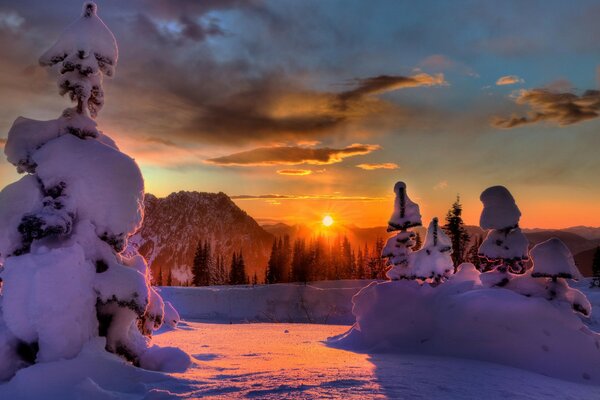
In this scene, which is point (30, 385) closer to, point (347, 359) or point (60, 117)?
point (60, 117)

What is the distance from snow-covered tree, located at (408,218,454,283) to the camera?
2150cm

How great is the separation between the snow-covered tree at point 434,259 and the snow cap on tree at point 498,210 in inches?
217

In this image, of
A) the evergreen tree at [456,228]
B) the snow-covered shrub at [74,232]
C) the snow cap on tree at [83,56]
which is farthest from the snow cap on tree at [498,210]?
the evergreen tree at [456,228]

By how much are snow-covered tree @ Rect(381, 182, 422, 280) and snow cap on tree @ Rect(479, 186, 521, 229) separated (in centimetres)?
545

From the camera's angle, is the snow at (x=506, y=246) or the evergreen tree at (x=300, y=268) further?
the evergreen tree at (x=300, y=268)

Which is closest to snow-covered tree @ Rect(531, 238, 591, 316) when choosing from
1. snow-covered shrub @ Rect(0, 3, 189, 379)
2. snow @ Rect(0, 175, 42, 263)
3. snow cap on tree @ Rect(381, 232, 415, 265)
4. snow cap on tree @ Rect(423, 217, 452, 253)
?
snow cap on tree @ Rect(423, 217, 452, 253)

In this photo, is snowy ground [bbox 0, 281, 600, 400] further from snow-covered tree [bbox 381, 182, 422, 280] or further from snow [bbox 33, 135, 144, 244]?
snow-covered tree [bbox 381, 182, 422, 280]

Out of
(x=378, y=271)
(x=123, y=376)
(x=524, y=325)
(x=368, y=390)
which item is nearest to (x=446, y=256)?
(x=524, y=325)

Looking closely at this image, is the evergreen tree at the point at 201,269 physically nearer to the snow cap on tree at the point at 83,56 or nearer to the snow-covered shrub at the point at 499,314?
the snow-covered shrub at the point at 499,314

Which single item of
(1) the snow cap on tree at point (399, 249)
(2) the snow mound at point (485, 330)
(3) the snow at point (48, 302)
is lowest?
(2) the snow mound at point (485, 330)

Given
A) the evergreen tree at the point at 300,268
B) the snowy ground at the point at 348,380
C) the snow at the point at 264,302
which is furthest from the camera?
the evergreen tree at the point at 300,268

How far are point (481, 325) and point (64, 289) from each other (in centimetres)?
1059

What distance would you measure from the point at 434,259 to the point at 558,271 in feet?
26.4

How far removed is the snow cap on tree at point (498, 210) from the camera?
15875 mm
